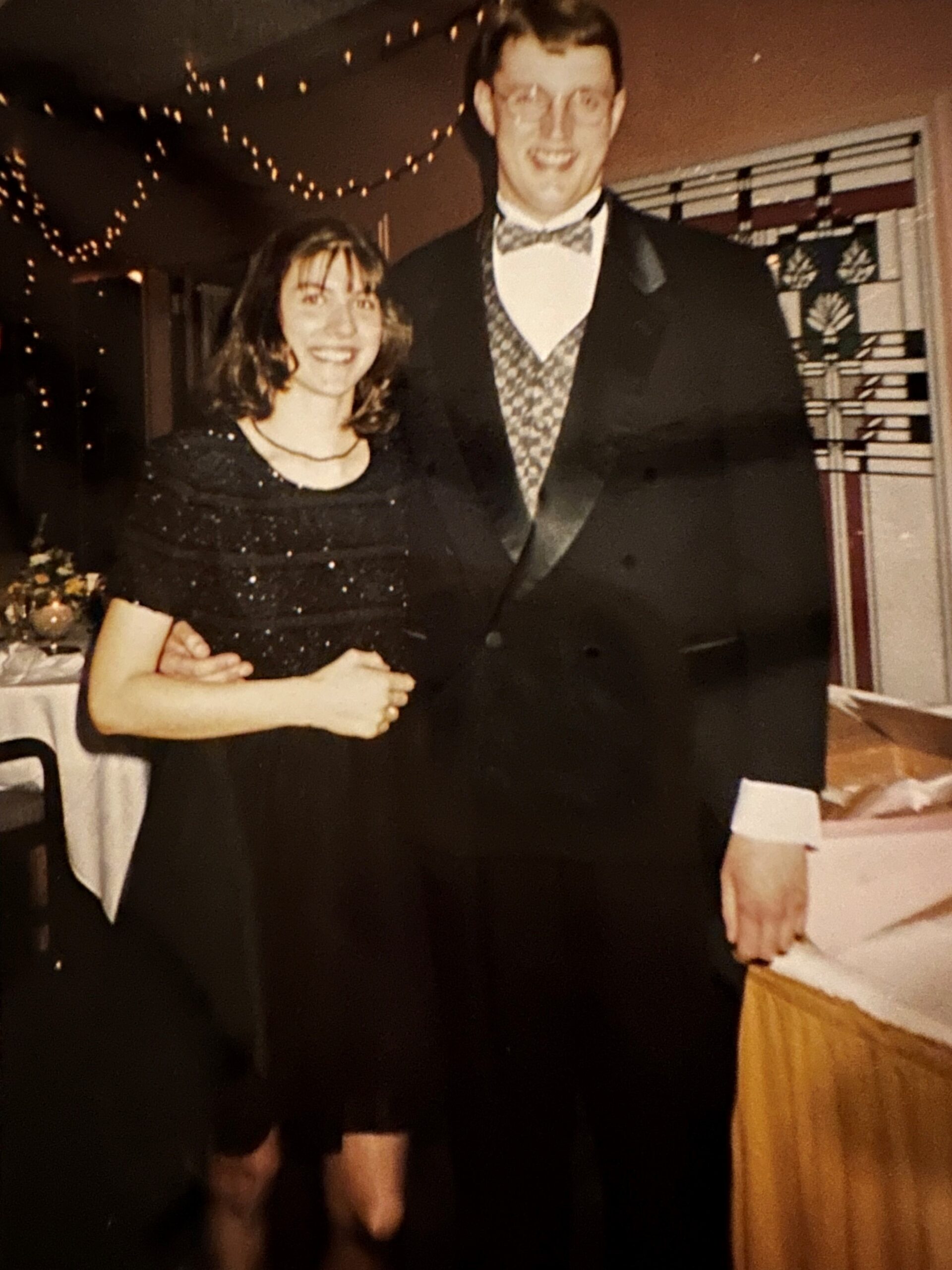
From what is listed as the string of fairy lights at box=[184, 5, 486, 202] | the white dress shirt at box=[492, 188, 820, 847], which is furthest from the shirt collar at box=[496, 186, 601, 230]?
the string of fairy lights at box=[184, 5, 486, 202]

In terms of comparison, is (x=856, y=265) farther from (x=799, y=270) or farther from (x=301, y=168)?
(x=301, y=168)

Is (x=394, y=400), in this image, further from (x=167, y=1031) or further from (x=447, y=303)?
(x=167, y=1031)

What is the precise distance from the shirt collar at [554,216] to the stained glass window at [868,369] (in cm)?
12

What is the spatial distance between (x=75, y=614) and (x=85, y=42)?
2.26 ft

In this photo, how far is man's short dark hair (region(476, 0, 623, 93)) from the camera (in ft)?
2.80

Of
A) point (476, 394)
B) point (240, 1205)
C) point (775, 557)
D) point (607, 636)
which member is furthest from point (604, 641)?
point (240, 1205)

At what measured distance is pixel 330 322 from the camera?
37.7 inches

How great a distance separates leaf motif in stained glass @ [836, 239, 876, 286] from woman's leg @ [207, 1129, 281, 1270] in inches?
40.3

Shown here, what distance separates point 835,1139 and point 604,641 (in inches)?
17.7

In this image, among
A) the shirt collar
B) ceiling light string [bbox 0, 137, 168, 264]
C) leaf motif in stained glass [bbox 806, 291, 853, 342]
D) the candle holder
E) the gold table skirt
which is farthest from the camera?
the candle holder

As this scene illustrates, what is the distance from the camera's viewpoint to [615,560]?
847 millimetres

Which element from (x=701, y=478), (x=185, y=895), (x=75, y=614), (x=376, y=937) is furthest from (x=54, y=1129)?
(x=701, y=478)

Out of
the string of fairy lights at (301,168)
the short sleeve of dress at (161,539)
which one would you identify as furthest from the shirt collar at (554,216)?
the short sleeve of dress at (161,539)

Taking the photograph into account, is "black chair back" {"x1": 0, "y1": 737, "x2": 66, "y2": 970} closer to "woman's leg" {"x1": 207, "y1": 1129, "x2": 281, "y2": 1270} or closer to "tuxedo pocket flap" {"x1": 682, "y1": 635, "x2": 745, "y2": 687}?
"woman's leg" {"x1": 207, "y1": 1129, "x2": 281, "y2": 1270}
